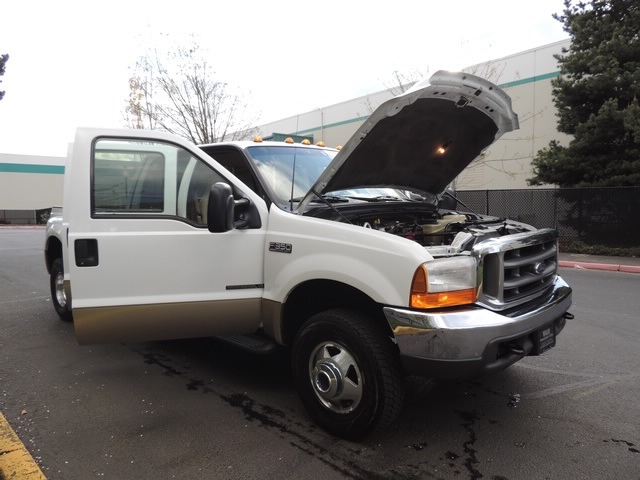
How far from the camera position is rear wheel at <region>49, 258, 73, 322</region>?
19.1 feet

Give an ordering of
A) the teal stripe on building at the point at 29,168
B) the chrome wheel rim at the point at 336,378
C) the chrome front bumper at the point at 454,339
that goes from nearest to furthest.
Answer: the chrome front bumper at the point at 454,339
the chrome wheel rim at the point at 336,378
the teal stripe on building at the point at 29,168

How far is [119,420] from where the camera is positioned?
129 inches

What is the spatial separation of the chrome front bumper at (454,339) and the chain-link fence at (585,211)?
34.8 ft

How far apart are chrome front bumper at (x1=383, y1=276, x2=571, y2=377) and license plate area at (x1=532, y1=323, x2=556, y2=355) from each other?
8.7 inches

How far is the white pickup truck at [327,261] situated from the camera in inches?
104

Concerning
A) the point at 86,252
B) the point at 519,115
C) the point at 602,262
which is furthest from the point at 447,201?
the point at 519,115

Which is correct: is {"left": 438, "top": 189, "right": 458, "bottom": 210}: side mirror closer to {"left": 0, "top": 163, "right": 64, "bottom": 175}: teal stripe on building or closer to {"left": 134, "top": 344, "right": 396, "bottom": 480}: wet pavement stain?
{"left": 134, "top": 344, "right": 396, "bottom": 480}: wet pavement stain

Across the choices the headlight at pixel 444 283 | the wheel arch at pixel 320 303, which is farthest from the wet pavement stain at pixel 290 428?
the headlight at pixel 444 283

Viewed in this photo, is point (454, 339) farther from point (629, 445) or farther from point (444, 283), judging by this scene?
point (629, 445)

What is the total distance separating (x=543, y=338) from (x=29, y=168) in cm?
4743

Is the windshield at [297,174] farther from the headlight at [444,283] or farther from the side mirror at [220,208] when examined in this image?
the headlight at [444,283]

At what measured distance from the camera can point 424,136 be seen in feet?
12.7

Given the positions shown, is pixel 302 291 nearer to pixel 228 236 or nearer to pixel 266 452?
pixel 228 236

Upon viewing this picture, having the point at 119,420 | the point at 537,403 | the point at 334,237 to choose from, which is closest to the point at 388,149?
the point at 334,237
